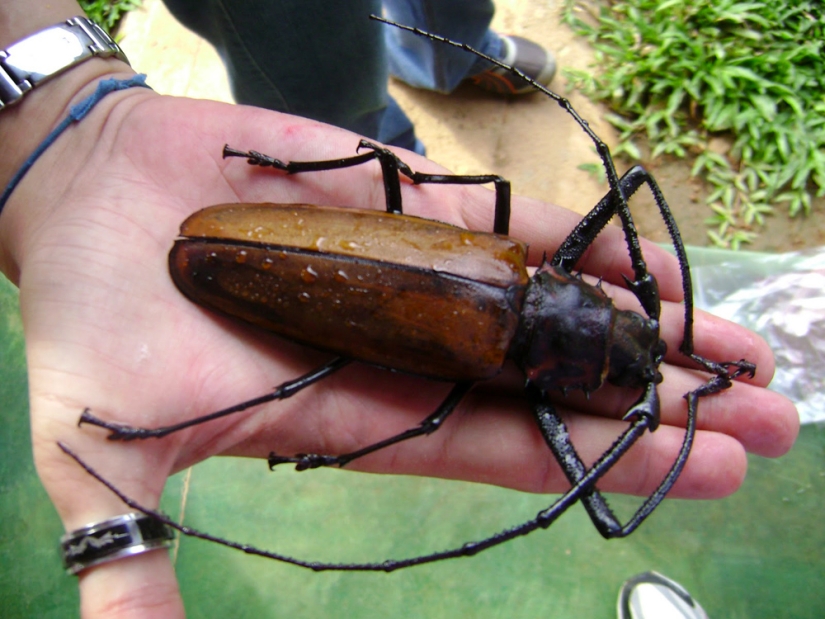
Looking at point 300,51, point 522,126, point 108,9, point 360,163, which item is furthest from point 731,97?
point 108,9

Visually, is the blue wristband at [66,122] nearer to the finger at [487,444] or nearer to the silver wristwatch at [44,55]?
the silver wristwatch at [44,55]

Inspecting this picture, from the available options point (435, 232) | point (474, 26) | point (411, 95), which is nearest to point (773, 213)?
point (474, 26)

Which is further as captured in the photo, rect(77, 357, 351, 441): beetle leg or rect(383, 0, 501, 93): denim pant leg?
rect(383, 0, 501, 93): denim pant leg

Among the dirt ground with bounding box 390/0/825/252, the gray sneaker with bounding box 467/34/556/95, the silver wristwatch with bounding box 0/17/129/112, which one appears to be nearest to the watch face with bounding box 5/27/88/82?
the silver wristwatch with bounding box 0/17/129/112

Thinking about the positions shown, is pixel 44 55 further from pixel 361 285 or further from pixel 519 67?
pixel 519 67

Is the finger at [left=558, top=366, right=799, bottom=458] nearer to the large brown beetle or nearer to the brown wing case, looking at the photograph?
the large brown beetle

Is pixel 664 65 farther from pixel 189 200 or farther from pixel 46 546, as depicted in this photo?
pixel 46 546

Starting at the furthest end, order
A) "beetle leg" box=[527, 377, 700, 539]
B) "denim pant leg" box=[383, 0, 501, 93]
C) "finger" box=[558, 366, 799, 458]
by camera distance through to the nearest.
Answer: "denim pant leg" box=[383, 0, 501, 93] → "finger" box=[558, 366, 799, 458] → "beetle leg" box=[527, 377, 700, 539]
